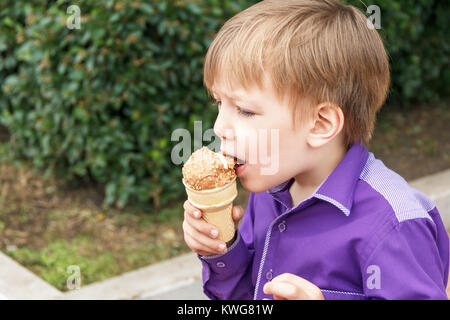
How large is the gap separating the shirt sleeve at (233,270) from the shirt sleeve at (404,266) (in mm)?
492

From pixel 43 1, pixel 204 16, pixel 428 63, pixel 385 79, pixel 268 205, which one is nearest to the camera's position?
pixel 385 79

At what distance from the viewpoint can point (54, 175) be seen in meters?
4.40

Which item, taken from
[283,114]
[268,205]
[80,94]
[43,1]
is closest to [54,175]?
[80,94]

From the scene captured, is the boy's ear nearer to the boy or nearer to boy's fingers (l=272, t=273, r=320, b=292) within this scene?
the boy

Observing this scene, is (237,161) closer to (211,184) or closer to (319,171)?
(211,184)

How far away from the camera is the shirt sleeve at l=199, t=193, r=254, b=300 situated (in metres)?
1.94

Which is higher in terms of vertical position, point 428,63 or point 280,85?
point 280,85

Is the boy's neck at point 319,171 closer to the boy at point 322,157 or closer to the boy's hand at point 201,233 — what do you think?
the boy at point 322,157

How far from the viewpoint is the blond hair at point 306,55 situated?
5.46 feet

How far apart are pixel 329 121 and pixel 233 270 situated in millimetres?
619

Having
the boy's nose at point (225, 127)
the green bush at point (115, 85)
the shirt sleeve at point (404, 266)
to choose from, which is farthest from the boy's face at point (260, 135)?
the green bush at point (115, 85)

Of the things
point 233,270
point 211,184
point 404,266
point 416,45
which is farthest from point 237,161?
point 416,45

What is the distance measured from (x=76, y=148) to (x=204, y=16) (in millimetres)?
1218
